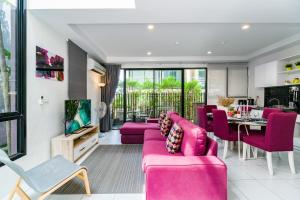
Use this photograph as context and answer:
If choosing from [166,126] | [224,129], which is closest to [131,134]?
[166,126]

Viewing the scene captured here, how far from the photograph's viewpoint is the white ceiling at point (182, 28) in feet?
8.30

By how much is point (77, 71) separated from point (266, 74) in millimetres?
5092

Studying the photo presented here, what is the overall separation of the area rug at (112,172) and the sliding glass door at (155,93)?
2511 millimetres

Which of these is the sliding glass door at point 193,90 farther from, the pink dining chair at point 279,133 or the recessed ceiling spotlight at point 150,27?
the pink dining chair at point 279,133

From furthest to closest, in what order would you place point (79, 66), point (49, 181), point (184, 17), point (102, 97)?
point (102, 97) → point (79, 66) → point (184, 17) → point (49, 181)

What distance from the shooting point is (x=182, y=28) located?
360 centimetres

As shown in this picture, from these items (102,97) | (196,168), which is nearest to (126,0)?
(196,168)

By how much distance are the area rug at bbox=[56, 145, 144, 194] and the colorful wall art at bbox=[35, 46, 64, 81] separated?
1666 millimetres

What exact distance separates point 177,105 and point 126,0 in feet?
15.1

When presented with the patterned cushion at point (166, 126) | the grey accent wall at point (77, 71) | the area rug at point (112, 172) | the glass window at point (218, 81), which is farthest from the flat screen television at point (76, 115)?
the glass window at point (218, 81)

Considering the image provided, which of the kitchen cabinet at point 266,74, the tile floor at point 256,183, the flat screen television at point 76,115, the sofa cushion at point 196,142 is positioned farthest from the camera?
the kitchen cabinet at point 266,74

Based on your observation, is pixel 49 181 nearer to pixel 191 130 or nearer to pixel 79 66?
pixel 191 130

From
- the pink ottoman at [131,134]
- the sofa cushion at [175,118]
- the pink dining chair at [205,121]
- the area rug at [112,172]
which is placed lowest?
the area rug at [112,172]

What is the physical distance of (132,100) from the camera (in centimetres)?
661
